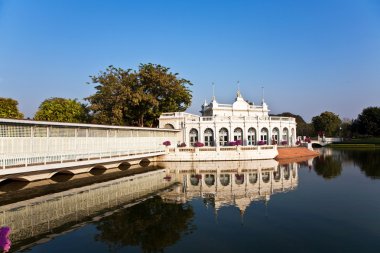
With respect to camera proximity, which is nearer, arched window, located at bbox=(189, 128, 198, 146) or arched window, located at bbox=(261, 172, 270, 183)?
arched window, located at bbox=(261, 172, 270, 183)

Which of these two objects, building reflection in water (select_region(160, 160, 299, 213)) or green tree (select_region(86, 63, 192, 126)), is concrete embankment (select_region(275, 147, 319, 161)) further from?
green tree (select_region(86, 63, 192, 126))

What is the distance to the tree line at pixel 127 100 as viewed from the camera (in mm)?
44781

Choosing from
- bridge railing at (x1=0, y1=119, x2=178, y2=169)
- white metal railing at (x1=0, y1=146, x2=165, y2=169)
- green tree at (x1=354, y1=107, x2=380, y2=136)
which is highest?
green tree at (x1=354, y1=107, x2=380, y2=136)

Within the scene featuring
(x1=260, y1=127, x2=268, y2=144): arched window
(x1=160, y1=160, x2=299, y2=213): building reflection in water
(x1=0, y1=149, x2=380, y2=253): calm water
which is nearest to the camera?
(x1=0, y1=149, x2=380, y2=253): calm water

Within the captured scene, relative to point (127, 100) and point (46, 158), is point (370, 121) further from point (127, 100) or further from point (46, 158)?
point (46, 158)

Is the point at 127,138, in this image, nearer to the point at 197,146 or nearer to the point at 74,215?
the point at 197,146

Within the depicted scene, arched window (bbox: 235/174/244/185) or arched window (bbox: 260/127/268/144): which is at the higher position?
arched window (bbox: 260/127/268/144)

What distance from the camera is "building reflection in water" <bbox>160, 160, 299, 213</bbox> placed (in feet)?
61.0

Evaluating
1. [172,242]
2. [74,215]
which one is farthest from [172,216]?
[74,215]

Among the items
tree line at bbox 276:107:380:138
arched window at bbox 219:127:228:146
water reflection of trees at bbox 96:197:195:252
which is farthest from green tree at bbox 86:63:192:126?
tree line at bbox 276:107:380:138

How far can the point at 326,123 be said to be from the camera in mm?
88062

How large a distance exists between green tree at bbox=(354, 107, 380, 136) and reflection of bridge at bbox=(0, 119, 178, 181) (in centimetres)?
6407

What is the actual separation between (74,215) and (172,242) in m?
5.79

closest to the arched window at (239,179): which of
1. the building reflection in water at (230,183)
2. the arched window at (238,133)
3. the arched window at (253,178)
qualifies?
the building reflection in water at (230,183)
